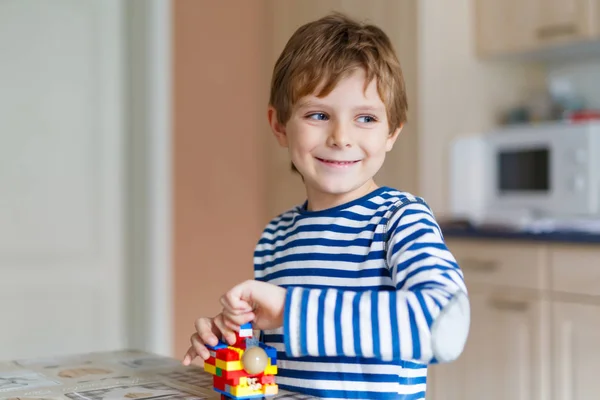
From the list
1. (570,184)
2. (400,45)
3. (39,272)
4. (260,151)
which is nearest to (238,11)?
(260,151)

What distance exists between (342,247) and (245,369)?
258 mm

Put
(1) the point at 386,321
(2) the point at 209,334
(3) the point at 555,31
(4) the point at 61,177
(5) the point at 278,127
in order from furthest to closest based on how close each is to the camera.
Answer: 1. (4) the point at 61,177
2. (3) the point at 555,31
3. (5) the point at 278,127
4. (2) the point at 209,334
5. (1) the point at 386,321

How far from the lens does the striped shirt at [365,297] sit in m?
0.78

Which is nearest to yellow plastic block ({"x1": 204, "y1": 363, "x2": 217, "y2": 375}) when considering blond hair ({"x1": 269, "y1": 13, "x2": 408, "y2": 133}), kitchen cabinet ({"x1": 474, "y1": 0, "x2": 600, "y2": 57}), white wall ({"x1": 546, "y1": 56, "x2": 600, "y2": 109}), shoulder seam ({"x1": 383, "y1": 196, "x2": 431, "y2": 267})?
shoulder seam ({"x1": 383, "y1": 196, "x2": 431, "y2": 267})

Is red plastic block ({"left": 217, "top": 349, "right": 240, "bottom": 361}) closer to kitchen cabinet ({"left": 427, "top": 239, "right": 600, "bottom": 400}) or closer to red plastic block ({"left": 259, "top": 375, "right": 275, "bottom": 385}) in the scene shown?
red plastic block ({"left": 259, "top": 375, "right": 275, "bottom": 385})

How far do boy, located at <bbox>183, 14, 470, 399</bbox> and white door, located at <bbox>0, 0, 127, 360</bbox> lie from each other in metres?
1.90

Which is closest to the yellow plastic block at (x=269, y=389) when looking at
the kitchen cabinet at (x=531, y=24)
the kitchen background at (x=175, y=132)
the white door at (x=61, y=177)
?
the kitchen background at (x=175, y=132)

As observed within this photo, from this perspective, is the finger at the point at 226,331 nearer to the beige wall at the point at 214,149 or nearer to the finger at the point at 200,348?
the finger at the point at 200,348

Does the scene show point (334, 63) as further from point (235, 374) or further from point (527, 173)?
point (527, 173)

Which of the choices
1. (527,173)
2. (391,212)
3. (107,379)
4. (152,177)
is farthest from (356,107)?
(152,177)

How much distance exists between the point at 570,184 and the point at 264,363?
1.92 meters

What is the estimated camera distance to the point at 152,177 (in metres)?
2.91

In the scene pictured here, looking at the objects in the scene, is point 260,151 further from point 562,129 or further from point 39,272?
point 562,129

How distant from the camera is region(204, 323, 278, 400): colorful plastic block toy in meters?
0.80
